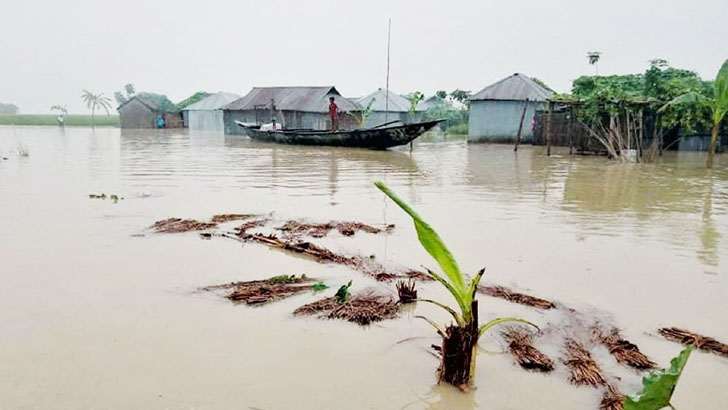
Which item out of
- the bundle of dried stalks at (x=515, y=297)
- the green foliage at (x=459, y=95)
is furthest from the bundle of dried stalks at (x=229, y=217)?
the green foliage at (x=459, y=95)

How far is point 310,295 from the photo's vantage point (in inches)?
169

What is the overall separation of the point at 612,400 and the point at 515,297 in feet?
4.91

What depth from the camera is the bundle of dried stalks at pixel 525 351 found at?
3156 mm

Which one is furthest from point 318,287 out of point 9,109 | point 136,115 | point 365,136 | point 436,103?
point 9,109

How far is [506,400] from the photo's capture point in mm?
2826

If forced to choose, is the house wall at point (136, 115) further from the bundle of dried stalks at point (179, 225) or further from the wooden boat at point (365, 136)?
the bundle of dried stalks at point (179, 225)

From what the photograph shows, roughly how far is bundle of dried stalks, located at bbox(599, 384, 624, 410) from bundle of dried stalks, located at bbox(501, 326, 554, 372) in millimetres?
336

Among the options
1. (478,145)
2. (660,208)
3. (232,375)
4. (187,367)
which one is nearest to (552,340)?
(232,375)

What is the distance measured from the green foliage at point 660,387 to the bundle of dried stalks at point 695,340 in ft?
5.09

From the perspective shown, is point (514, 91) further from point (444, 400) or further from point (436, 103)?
point (444, 400)

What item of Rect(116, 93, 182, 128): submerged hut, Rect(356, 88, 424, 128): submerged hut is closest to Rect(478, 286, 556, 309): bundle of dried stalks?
Rect(356, 88, 424, 128): submerged hut

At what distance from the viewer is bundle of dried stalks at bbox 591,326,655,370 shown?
319 cm

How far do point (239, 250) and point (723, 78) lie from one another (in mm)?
12598

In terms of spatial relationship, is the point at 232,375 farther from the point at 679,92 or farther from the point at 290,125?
the point at 290,125
